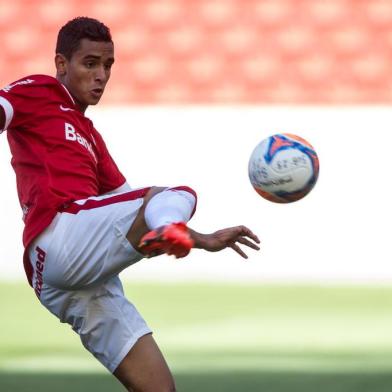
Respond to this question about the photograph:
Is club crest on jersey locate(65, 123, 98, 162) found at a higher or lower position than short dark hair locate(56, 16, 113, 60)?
lower

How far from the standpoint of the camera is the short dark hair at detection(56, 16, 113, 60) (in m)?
5.02

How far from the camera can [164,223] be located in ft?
13.3

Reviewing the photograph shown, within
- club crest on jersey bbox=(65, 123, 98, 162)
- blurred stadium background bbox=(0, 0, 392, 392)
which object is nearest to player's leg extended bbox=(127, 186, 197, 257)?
A: club crest on jersey bbox=(65, 123, 98, 162)

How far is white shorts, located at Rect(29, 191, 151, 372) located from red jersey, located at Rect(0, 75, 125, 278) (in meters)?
0.09

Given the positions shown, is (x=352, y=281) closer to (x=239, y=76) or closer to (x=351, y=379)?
(x=239, y=76)

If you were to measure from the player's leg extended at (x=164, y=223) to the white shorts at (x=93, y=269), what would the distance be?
5 centimetres

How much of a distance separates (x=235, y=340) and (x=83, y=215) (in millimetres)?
3232

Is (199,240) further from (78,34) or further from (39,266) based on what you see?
(78,34)

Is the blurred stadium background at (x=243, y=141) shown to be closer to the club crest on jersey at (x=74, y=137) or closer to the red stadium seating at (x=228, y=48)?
the red stadium seating at (x=228, y=48)

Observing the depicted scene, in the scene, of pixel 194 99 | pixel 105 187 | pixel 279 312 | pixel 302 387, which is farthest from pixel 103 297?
pixel 194 99

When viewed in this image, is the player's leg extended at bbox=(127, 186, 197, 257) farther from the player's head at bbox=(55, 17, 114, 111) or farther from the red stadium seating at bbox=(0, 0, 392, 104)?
the red stadium seating at bbox=(0, 0, 392, 104)

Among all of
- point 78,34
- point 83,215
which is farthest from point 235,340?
point 83,215

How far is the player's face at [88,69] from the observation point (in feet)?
16.5

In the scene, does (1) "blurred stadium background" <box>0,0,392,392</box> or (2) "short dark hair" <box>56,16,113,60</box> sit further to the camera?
(1) "blurred stadium background" <box>0,0,392,392</box>
